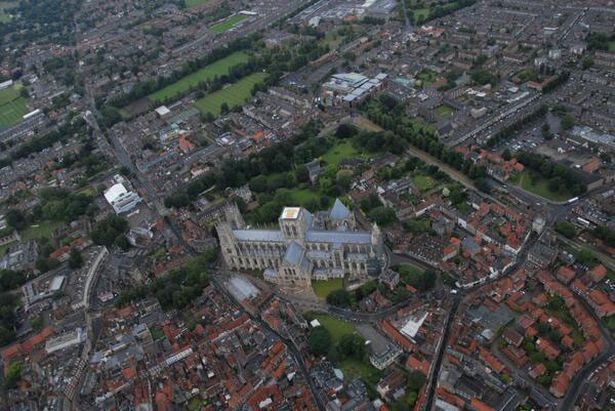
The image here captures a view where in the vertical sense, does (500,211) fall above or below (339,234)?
below

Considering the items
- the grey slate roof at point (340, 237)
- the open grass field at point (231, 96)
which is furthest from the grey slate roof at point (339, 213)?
the open grass field at point (231, 96)

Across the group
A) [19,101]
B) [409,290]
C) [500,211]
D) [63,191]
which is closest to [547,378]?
[409,290]

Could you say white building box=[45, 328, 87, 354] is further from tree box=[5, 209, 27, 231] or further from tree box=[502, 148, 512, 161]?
tree box=[502, 148, 512, 161]

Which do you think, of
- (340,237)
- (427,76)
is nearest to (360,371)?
(340,237)

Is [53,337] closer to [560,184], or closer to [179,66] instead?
[560,184]

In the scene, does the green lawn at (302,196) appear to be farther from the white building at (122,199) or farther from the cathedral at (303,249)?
the white building at (122,199)

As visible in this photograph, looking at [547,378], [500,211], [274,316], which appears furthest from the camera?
[500,211]
